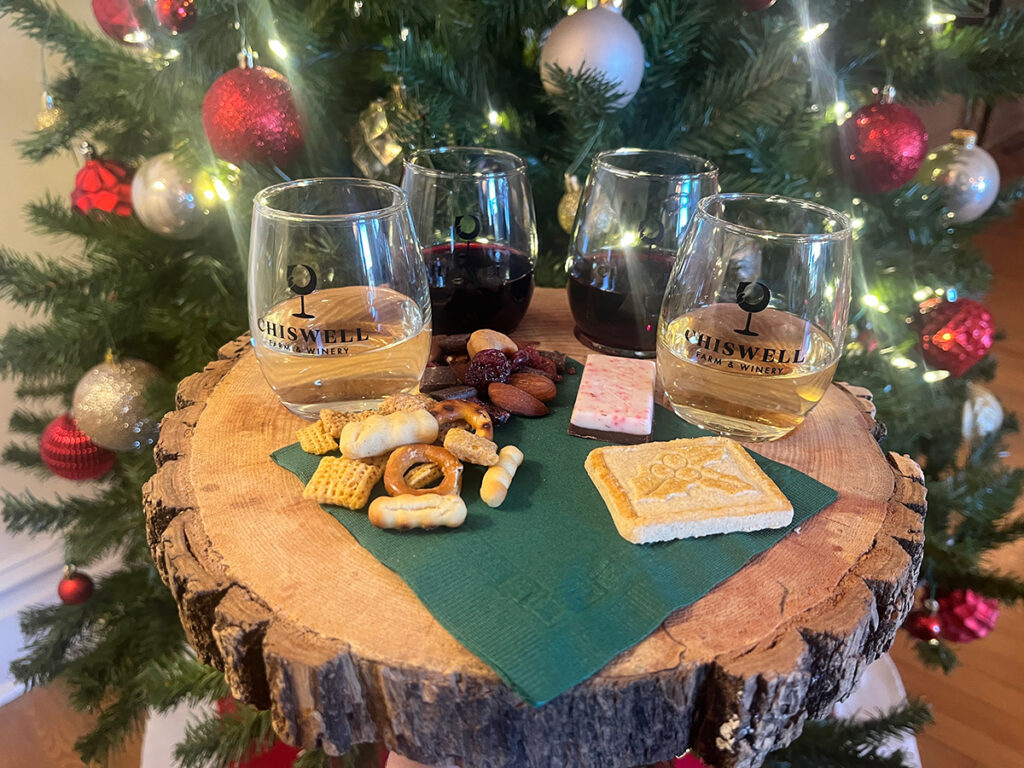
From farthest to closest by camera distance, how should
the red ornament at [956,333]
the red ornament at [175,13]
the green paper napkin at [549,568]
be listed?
the red ornament at [956,333] < the red ornament at [175,13] < the green paper napkin at [549,568]

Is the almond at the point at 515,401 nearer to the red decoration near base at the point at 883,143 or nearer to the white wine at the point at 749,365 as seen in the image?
the white wine at the point at 749,365

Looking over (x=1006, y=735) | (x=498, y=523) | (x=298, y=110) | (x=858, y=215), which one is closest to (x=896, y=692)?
(x=1006, y=735)

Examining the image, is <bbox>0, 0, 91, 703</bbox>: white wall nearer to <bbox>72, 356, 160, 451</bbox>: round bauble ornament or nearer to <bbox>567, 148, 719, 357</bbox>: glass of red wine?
<bbox>72, 356, 160, 451</bbox>: round bauble ornament

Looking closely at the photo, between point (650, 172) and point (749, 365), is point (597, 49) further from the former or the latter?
point (749, 365)

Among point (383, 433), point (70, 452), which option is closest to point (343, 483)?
point (383, 433)

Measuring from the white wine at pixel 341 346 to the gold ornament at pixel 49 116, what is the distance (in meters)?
0.68

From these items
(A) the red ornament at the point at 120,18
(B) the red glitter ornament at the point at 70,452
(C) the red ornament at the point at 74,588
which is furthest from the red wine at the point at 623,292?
(C) the red ornament at the point at 74,588

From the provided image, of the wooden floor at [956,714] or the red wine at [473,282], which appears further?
the wooden floor at [956,714]

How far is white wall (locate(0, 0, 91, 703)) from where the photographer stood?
128 cm

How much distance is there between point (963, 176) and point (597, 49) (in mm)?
663

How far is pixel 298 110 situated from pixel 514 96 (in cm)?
34

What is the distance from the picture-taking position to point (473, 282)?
88cm

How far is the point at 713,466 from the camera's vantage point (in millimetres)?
647

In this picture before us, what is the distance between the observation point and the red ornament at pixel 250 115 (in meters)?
0.92
